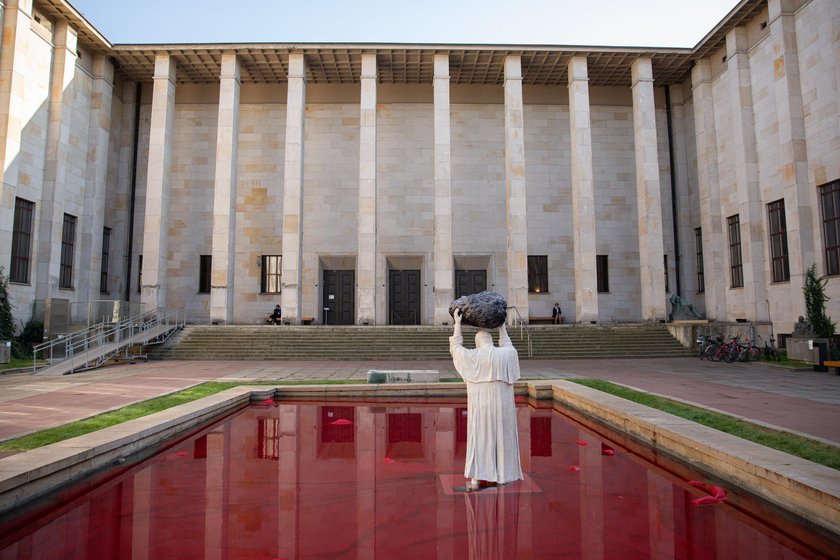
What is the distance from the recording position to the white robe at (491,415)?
473 cm

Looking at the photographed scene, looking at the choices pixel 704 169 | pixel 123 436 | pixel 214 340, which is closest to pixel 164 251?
pixel 214 340

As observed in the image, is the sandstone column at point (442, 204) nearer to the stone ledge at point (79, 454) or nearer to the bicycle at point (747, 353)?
the bicycle at point (747, 353)

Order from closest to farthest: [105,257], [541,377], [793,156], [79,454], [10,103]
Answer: [79,454] < [541,377] < [10,103] < [793,156] < [105,257]

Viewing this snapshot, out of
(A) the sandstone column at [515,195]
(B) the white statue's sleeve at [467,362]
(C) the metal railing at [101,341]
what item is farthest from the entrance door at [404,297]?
(B) the white statue's sleeve at [467,362]

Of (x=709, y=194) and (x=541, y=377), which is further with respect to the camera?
(x=709, y=194)

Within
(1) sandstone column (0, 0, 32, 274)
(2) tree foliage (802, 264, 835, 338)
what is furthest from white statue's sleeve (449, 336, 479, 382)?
(1) sandstone column (0, 0, 32, 274)

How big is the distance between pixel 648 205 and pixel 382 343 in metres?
13.0

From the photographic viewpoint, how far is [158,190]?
886 inches

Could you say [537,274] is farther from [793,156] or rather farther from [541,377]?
[541,377]

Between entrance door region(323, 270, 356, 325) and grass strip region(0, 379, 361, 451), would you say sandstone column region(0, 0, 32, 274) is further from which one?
entrance door region(323, 270, 356, 325)

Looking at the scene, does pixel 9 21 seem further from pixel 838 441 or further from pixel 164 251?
pixel 838 441

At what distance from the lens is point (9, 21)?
59.7 feet

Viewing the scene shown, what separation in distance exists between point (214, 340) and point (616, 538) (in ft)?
59.6

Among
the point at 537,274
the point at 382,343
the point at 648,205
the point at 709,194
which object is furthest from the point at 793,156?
the point at 382,343
